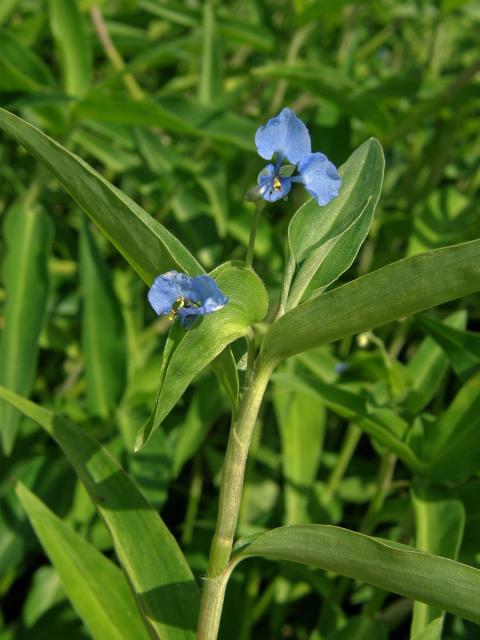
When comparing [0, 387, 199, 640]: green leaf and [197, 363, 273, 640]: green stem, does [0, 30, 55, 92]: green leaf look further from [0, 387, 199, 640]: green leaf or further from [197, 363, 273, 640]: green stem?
[197, 363, 273, 640]: green stem

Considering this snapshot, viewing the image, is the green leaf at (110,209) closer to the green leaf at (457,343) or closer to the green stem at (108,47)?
the green leaf at (457,343)

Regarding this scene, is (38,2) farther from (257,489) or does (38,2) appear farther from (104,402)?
(257,489)

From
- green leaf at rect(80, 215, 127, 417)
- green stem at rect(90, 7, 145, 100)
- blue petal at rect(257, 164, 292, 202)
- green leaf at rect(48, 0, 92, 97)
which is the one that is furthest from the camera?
green stem at rect(90, 7, 145, 100)

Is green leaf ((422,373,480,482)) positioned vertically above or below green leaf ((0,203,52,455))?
below

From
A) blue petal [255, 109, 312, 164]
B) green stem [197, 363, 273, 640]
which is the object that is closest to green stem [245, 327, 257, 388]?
green stem [197, 363, 273, 640]

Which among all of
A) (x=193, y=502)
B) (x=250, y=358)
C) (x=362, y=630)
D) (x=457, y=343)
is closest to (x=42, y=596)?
(x=193, y=502)

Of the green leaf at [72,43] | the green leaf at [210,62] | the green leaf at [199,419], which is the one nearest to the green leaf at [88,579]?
the green leaf at [199,419]

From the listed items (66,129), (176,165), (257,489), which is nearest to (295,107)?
(176,165)
